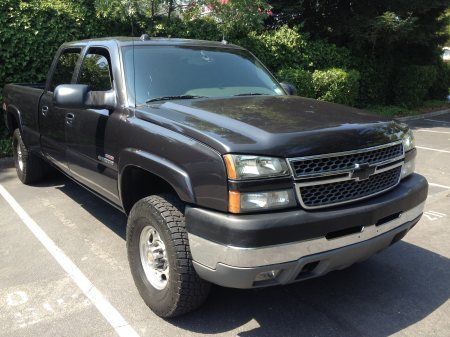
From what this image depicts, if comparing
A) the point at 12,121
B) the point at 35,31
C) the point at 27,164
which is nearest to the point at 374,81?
the point at 35,31

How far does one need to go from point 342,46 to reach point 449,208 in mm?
10044

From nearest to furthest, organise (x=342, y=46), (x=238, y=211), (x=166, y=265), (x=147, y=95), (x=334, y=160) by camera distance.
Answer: (x=238, y=211) < (x=334, y=160) < (x=166, y=265) < (x=147, y=95) < (x=342, y=46)

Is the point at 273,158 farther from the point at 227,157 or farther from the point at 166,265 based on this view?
the point at 166,265

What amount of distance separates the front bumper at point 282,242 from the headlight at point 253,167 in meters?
0.23

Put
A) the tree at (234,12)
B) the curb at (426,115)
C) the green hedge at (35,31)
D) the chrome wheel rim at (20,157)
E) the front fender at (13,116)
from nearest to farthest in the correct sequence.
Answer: the front fender at (13,116), the chrome wheel rim at (20,157), the green hedge at (35,31), the tree at (234,12), the curb at (426,115)

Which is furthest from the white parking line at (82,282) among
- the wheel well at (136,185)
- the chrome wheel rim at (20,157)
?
the chrome wheel rim at (20,157)

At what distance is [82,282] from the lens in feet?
12.4

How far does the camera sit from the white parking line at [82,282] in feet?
10.3

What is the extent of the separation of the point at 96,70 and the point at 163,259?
206cm

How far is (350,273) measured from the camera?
153 inches

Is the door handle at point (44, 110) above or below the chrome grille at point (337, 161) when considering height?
below

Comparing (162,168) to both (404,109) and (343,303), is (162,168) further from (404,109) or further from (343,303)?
(404,109)

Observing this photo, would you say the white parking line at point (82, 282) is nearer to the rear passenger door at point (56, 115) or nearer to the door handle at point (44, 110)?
the rear passenger door at point (56, 115)

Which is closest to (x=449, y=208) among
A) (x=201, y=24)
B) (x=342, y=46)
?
(x=201, y=24)
